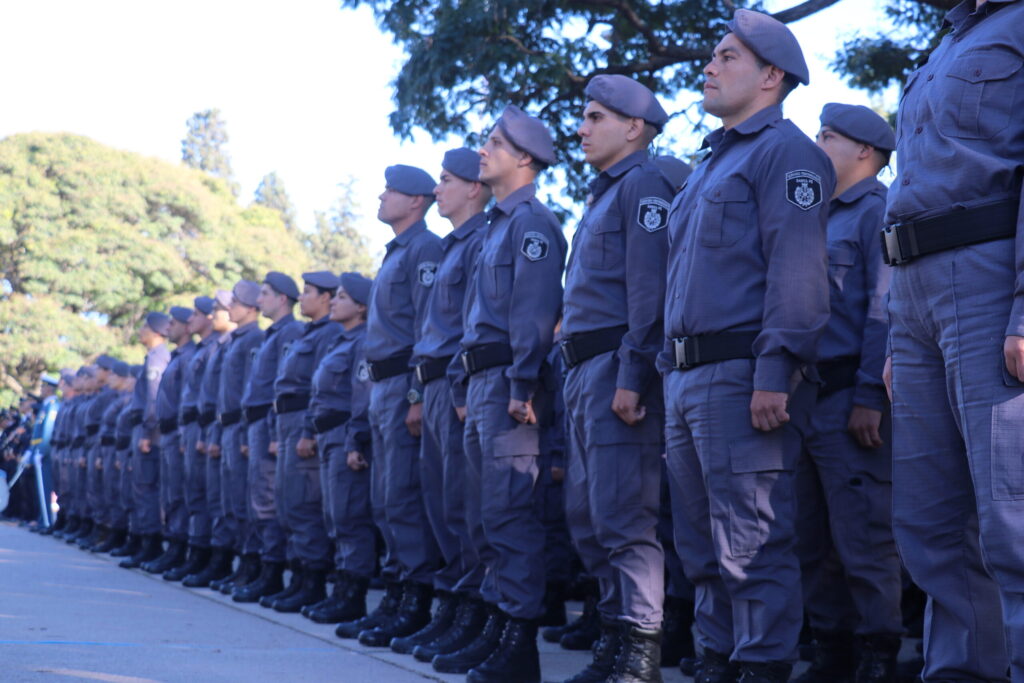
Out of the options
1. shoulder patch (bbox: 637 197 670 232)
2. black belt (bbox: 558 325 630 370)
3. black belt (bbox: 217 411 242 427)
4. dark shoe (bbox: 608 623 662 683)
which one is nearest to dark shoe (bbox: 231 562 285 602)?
black belt (bbox: 217 411 242 427)

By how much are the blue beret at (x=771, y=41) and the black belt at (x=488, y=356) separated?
1.65 m

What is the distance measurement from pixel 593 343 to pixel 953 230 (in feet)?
6.33

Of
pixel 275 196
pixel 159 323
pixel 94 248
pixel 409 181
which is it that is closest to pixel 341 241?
pixel 275 196

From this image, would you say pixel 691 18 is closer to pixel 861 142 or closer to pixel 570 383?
pixel 861 142

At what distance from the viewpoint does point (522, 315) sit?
5496 mm

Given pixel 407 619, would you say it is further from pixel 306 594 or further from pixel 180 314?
pixel 180 314

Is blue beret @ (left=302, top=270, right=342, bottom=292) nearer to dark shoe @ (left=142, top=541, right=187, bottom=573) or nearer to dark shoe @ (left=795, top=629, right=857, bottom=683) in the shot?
dark shoe @ (left=142, top=541, right=187, bottom=573)

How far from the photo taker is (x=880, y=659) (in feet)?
15.5

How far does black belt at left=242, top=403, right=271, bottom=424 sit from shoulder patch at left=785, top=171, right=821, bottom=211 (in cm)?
565

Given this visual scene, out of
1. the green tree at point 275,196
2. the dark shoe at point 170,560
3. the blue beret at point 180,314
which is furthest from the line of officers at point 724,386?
the green tree at point 275,196

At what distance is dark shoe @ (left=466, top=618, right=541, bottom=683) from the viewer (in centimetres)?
523

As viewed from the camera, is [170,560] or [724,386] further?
[170,560]

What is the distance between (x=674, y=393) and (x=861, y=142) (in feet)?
5.08

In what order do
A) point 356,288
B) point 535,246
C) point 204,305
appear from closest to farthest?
point 535,246 → point 356,288 → point 204,305
